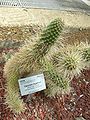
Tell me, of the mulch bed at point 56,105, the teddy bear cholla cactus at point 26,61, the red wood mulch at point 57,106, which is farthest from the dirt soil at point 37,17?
the teddy bear cholla cactus at point 26,61

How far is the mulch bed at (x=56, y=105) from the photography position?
266cm

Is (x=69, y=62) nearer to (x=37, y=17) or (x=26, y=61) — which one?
(x=26, y=61)

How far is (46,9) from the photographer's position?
3.66 metres

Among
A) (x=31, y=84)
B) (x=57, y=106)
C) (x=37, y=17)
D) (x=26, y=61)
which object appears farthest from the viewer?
(x=37, y=17)

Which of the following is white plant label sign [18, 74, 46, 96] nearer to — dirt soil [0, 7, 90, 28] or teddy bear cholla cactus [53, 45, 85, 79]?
teddy bear cholla cactus [53, 45, 85, 79]

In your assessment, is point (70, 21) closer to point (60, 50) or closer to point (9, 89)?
point (60, 50)

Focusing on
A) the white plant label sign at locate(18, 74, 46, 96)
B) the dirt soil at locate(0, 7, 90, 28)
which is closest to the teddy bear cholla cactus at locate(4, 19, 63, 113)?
the white plant label sign at locate(18, 74, 46, 96)

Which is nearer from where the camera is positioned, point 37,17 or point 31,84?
point 31,84

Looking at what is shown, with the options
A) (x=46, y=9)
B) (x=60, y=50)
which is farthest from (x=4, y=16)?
(x=60, y=50)

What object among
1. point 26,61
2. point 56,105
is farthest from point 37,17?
point 26,61

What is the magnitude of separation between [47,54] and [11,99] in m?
0.42

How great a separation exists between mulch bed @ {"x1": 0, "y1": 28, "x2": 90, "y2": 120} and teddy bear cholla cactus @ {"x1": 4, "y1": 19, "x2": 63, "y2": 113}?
0.38ft

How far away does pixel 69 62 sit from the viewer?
2.40 meters

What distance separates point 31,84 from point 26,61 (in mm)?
258
